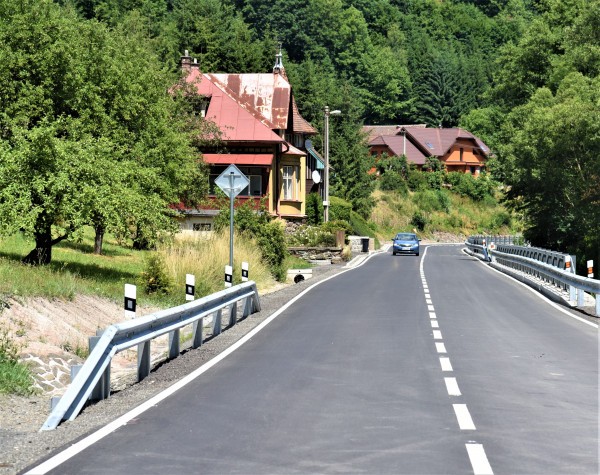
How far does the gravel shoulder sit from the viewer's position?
8125 millimetres

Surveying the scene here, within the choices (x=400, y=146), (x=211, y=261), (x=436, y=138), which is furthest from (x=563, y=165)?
(x=436, y=138)

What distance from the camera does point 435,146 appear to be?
14475 centimetres

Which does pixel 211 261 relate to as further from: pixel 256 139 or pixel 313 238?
pixel 256 139

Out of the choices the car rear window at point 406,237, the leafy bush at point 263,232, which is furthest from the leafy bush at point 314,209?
the leafy bush at point 263,232

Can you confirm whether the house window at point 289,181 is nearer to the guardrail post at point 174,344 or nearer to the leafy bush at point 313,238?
the leafy bush at point 313,238

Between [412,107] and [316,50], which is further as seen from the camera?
[412,107]

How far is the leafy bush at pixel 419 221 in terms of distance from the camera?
358ft

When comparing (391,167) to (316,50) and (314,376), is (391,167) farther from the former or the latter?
(314,376)

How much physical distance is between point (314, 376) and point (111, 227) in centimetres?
1310

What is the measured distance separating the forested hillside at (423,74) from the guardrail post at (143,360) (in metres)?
18.2

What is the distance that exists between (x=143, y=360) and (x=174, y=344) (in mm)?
2097

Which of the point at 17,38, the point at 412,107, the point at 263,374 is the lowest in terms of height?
the point at 263,374

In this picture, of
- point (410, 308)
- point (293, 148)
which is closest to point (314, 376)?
point (410, 308)

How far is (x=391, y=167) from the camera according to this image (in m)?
121
